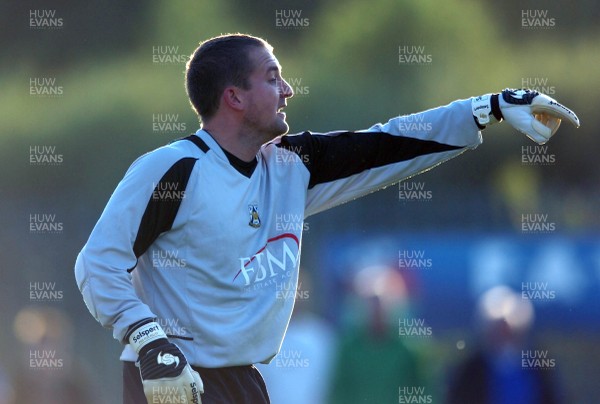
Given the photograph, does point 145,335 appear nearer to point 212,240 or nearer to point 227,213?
point 212,240

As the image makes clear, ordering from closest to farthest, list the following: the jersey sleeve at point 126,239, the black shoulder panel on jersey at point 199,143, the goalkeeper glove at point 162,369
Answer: the goalkeeper glove at point 162,369 < the jersey sleeve at point 126,239 < the black shoulder panel on jersey at point 199,143

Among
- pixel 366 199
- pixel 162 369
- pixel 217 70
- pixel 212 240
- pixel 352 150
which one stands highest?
pixel 217 70

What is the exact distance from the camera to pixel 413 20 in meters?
6.88

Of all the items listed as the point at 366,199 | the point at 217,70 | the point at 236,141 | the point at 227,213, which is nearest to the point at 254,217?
the point at 227,213

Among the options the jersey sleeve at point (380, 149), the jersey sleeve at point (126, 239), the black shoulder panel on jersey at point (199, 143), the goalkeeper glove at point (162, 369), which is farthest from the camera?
the jersey sleeve at point (380, 149)

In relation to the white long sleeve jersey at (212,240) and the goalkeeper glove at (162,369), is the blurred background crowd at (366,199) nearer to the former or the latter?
the white long sleeve jersey at (212,240)

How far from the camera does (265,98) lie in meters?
3.49

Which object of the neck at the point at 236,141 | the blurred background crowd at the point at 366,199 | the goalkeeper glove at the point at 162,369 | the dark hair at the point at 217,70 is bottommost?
the blurred background crowd at the point at 366,199

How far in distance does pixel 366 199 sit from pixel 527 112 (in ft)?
10.1

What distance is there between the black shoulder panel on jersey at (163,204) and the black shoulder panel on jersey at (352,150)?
51 cm

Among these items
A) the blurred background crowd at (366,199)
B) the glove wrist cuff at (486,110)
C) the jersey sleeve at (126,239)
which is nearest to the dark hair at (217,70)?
the jersey sleeve at (126,239)

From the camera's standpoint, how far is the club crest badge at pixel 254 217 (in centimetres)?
334

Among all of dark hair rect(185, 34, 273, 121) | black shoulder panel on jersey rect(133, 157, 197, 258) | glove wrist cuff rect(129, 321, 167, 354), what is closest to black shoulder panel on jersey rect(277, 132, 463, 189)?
dark hair rect(185, 34, 273, 121)

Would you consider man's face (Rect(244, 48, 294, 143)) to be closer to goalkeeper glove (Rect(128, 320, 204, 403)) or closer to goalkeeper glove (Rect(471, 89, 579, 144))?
goalkeeper glove (Rect(471, 89, 579, 144))
